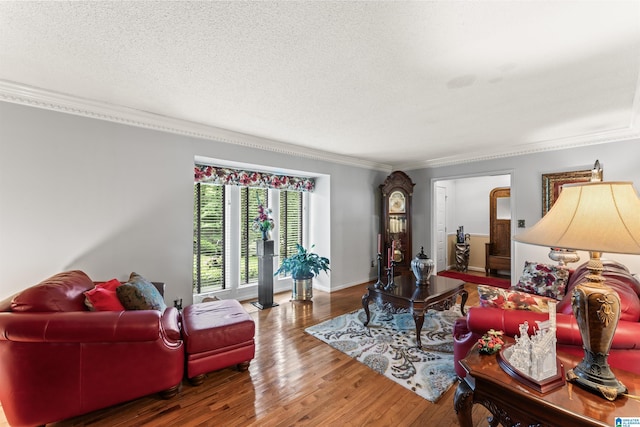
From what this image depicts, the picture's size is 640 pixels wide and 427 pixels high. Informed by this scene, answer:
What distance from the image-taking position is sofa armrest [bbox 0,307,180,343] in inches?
62.1

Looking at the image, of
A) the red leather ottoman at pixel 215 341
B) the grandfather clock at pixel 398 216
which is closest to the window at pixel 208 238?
the red leather ottoman at pixel 215 341

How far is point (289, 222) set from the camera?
15.7ft

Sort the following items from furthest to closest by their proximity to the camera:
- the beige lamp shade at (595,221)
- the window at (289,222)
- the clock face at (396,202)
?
the clock face at (396,202)
the window at (289,222)
the beige lamp shade at (595,221)

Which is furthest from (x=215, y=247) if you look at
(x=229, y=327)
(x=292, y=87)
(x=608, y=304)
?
(x=608, y=304)

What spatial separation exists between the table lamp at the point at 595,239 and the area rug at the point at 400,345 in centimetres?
115

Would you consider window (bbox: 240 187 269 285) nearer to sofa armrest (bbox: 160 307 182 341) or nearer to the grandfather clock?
sofa armrest (bbox: 160 307 182 341)

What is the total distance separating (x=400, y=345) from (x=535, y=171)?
3492 mm

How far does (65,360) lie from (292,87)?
97.0 inches

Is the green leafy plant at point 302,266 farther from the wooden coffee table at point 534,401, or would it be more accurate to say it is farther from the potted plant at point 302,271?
the wooden coffee table at point 534,401

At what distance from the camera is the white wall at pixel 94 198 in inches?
89.5

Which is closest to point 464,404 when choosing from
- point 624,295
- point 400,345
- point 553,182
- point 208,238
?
point 624,295

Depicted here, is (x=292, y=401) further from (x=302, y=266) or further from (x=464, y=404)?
(x=302, y=266)

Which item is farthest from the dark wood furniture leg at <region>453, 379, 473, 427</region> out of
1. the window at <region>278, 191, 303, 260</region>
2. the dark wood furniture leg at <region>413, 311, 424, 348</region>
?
the window at <region>278, 191, 303, 260</region>

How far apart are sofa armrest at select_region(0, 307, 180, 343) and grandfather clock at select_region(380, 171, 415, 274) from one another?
4.17 m
